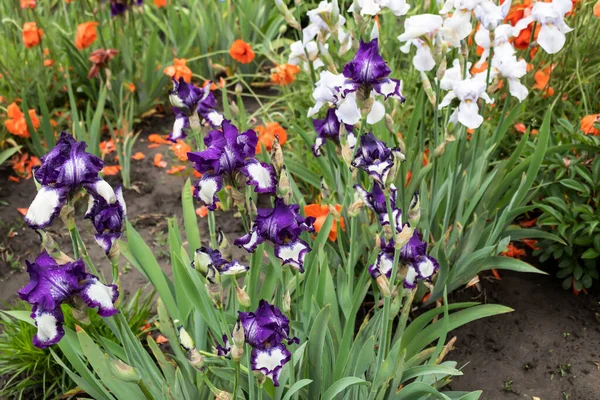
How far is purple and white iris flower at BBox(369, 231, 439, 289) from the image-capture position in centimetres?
160

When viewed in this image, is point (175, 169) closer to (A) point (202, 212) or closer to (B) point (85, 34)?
(A) point (202, 212)

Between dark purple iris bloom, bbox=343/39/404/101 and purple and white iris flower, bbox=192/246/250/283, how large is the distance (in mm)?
476

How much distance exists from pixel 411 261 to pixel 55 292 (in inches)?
34.3

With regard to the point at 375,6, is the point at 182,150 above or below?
below

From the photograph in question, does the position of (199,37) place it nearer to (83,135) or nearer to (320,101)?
(83,135)

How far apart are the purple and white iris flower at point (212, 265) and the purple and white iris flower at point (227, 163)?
0.15 m

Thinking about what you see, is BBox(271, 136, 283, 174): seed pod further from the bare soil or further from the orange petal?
the orange petal

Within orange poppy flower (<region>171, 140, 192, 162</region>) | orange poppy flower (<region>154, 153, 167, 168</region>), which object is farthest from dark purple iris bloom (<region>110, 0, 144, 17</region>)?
orange poppy flower (<region>171, 140, 192, 162</region>)

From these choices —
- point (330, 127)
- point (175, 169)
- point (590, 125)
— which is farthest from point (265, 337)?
point (175, 169)

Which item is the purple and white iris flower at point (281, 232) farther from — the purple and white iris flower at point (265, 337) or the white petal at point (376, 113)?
the white petal at point (376, 113)

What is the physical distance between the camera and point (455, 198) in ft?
7.77

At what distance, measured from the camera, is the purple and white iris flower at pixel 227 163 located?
135 centimetres

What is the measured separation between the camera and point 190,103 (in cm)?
177

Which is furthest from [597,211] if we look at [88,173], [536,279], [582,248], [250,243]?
[88,173]
